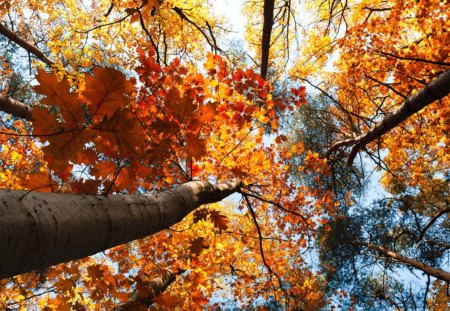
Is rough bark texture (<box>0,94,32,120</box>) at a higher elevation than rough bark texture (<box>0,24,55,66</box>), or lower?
lower

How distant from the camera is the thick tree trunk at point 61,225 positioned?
70cm

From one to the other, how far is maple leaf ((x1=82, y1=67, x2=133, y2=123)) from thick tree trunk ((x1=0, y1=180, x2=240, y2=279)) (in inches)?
12.8

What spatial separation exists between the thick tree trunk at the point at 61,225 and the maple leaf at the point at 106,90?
0.33 meters

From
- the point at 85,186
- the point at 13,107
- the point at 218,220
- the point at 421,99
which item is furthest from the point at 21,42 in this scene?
the point at 421,99

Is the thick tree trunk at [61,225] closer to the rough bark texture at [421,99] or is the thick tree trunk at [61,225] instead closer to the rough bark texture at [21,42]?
the rough bark texture at [421,99]

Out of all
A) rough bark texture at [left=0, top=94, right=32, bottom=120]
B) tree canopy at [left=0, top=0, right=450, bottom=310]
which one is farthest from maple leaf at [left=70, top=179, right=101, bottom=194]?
rough bark texture at [left=0, top=94, right=32, bottom=120]

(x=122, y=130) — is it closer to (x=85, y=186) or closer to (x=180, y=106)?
(x=85, y=186)

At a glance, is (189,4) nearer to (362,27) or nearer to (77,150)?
(362,27)

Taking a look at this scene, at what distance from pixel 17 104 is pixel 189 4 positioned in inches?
129

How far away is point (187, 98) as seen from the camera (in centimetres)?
158

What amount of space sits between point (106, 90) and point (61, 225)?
17.5 inches

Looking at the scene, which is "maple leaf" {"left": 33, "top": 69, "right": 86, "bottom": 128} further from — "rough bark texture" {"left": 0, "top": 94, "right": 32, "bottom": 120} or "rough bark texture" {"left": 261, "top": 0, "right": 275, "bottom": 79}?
"rough bark texture" {"left": 0, "top": 94, "right": 32, "bottom": 120}

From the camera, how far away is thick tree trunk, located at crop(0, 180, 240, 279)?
701 mm

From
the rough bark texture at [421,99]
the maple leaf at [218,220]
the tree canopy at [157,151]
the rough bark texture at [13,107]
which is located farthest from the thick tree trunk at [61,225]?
the rough bark texture at [13,107]
